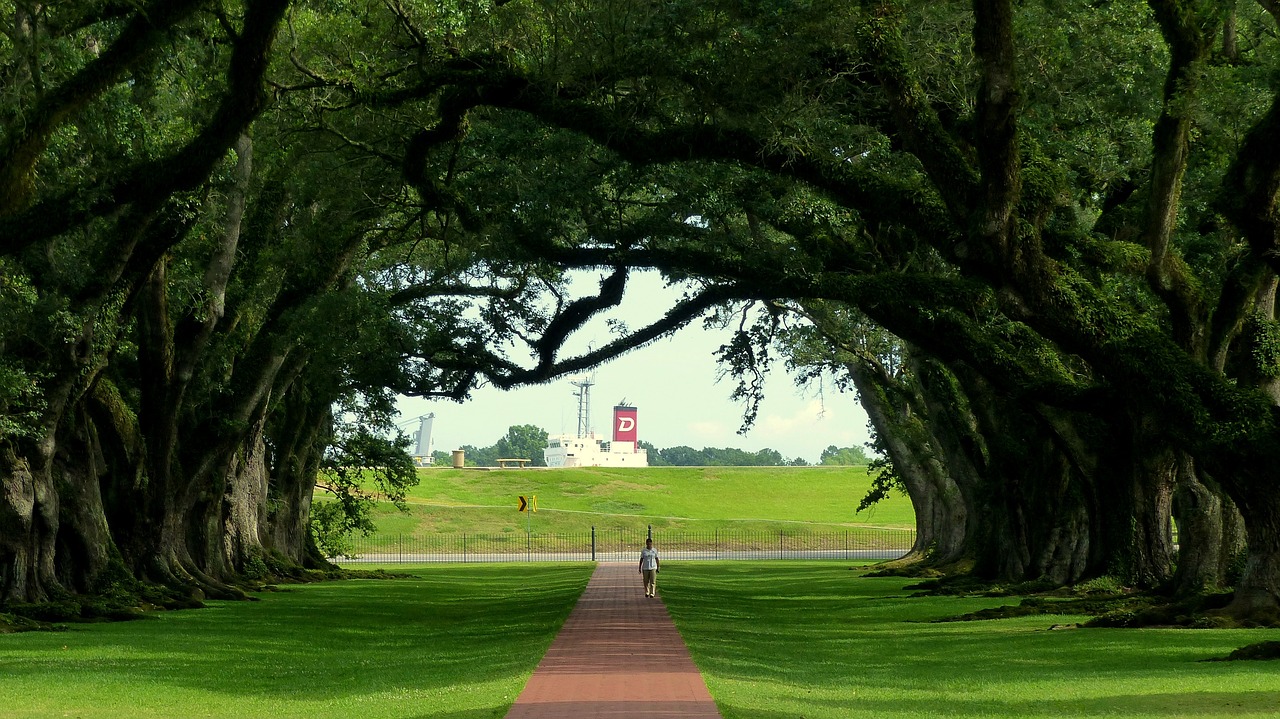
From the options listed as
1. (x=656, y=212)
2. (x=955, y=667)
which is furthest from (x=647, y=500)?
(x=955, y=667)

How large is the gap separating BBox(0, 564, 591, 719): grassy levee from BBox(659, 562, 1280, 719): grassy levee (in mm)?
2435

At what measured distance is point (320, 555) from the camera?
47875 mm

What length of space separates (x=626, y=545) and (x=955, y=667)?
6251 cm

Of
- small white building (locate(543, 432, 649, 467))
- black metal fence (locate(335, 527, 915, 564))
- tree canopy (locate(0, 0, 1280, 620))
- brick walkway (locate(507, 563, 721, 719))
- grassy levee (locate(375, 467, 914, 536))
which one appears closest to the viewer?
brick walkway (locate(507, 563, 721, 719))

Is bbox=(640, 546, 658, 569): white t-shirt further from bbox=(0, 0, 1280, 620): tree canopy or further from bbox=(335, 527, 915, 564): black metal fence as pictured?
bbox=(335, 527, 915, 564): black metal fence

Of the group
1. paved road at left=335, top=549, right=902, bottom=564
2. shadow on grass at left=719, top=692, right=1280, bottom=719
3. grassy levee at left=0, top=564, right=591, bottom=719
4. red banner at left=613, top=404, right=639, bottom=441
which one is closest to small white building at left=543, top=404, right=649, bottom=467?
red banner at left=613, top=404, right=639, bottom=441

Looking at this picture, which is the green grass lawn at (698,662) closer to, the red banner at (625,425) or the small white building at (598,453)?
the small white building at (598,453)

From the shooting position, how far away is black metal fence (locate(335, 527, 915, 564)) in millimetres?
69375

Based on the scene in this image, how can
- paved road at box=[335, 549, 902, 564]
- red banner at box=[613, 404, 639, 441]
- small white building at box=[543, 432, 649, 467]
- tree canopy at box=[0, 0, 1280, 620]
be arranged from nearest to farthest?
tree canopy at box=[0, 0, 1280, 620] < paved road at box=[335, 549, 902, 564] < small white building at box=[543, 432, 649, 467] < red banner at box=[613, 404, 639, 441]

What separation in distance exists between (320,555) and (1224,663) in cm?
3791

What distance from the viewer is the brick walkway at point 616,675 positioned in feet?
37.1

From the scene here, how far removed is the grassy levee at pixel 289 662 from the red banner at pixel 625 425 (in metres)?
132

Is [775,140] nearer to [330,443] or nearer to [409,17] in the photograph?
[409,17]

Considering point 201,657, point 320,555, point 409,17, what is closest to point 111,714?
point 201,657
